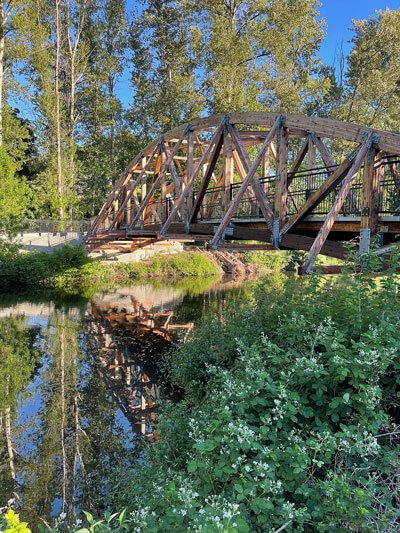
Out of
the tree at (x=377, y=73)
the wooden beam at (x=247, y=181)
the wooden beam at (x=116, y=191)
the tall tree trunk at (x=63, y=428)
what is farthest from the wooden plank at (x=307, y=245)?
the tree at (x=377, y=73)

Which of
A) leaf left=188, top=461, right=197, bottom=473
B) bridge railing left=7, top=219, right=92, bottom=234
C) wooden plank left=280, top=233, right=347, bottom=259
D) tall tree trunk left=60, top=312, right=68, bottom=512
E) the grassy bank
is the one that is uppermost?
bridge railing left=7, top=219, right=92, bottom=234

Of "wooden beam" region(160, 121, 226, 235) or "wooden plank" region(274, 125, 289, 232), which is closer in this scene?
"wooden plank" region(274, 125, 289, 232)

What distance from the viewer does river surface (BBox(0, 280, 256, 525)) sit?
619cm

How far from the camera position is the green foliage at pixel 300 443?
2654mm

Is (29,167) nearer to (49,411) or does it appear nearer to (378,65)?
(378,65)

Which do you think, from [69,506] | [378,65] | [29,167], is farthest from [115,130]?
[69,506]

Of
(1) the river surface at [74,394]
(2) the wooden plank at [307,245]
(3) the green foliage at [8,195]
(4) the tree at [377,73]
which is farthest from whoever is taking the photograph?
(4) the tree at [377,73]

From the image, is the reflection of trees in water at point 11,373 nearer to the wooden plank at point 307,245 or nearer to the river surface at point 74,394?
the river surface at point 74,394

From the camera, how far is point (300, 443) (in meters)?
3.21

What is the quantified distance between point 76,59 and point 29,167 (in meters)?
10.5

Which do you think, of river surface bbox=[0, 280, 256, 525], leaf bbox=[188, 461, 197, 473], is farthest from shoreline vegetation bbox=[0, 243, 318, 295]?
leaf bbox=[188, 461, 197, 473]

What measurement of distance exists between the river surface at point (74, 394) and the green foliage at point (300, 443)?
1307 mm

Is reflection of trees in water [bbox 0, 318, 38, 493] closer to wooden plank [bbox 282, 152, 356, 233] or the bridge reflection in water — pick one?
the bridge reflection in water

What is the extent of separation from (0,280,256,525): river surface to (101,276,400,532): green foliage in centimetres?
131
